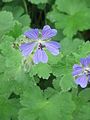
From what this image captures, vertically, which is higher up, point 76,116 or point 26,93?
point 26,93

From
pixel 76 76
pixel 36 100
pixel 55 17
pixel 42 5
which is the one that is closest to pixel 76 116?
pixel 36 100

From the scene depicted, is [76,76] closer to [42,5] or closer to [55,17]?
[55,17]

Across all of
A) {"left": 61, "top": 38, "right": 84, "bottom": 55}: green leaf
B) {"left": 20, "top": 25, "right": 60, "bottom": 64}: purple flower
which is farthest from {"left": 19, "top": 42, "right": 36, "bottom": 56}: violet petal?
{"left": 61, "top": 38, "right": 84, "bottom": 55}: green leaf

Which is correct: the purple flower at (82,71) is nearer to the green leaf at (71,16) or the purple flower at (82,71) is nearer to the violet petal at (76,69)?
the violet petal at (76,69)

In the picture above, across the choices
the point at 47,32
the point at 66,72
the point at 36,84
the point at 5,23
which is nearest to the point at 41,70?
the point at 66,72

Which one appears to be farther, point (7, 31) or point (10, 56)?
point (7, 31)

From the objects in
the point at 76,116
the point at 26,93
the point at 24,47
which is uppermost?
A: the point at 24,47
